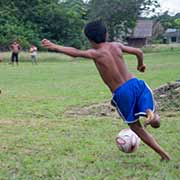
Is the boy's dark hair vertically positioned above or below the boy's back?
above

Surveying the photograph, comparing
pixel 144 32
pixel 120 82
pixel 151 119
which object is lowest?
pixel 144 32

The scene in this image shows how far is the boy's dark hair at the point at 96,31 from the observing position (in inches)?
225

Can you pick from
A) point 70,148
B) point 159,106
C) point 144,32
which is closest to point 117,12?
point 144,32

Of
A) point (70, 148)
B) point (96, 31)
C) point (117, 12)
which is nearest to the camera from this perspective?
point (96, 31)

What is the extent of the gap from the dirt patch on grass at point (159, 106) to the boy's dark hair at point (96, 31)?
4.10 metres

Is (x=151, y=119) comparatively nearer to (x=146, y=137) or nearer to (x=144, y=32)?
(x=146, y=137)

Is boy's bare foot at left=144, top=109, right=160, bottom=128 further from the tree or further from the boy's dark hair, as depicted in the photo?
the tree

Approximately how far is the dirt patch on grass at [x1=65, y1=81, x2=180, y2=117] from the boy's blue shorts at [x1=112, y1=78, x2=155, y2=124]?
13.0 feet

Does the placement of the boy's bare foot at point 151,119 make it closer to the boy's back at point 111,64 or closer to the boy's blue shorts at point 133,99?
the boy's blue shorts at point 133,99

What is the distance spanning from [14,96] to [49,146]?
7012 mm

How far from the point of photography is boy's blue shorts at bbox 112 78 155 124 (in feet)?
18.7

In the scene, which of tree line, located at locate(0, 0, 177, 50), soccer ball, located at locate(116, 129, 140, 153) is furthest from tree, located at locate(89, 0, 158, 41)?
soccer ball, located at locate(116, 129, 140, 153)

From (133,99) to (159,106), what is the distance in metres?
4.72

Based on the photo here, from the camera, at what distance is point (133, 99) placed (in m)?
5.71
